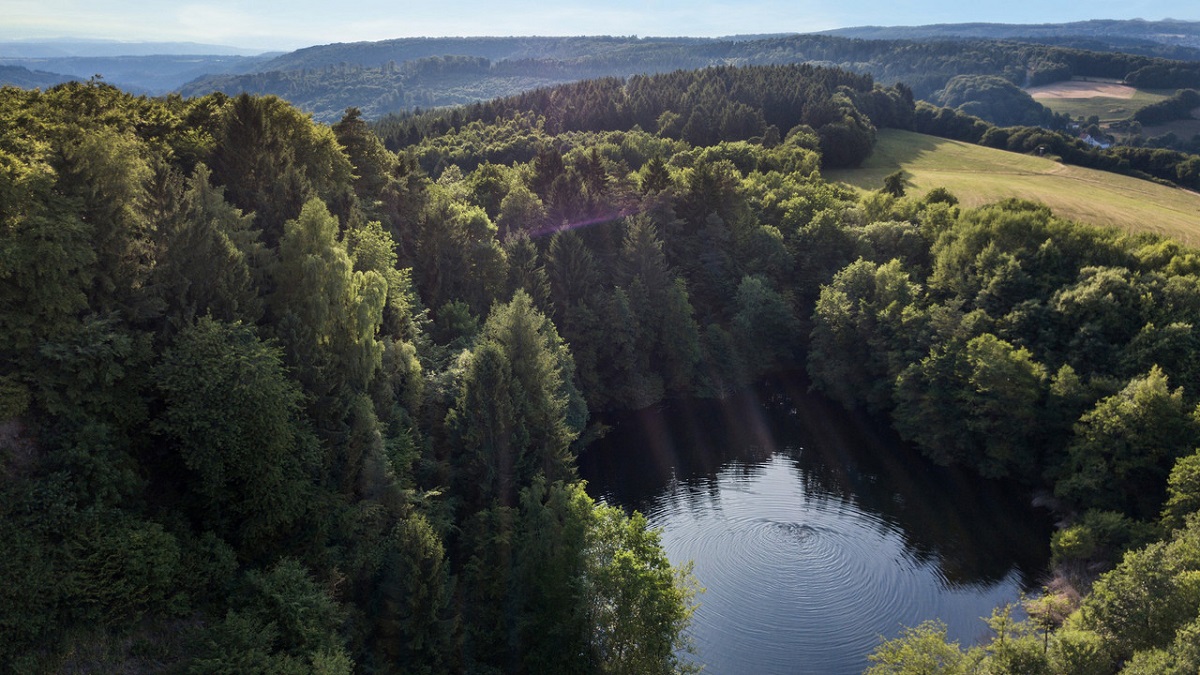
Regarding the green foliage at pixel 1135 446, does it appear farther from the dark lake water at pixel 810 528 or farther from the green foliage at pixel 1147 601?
the green foliage at pixel 1147 601

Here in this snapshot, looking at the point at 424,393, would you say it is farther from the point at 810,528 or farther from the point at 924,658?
the point at 924,658

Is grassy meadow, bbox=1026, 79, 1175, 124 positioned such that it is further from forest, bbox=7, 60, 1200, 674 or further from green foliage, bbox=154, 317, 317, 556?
green foliage, bbox=154, 317, 317, 556

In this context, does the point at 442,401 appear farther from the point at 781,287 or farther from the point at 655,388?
the point at 781,287

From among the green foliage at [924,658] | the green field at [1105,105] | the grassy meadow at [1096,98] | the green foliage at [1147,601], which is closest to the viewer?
the green foliage at [924,658]

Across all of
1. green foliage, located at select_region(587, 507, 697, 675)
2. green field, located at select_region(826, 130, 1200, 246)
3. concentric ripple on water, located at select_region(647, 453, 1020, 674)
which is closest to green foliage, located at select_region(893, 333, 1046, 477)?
concentric ripple on water, located at select_region(647, 453, 1020, 674)

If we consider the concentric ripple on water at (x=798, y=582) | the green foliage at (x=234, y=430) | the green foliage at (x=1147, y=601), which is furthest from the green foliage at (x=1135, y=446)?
the green foliage at (x=234, y=430)
